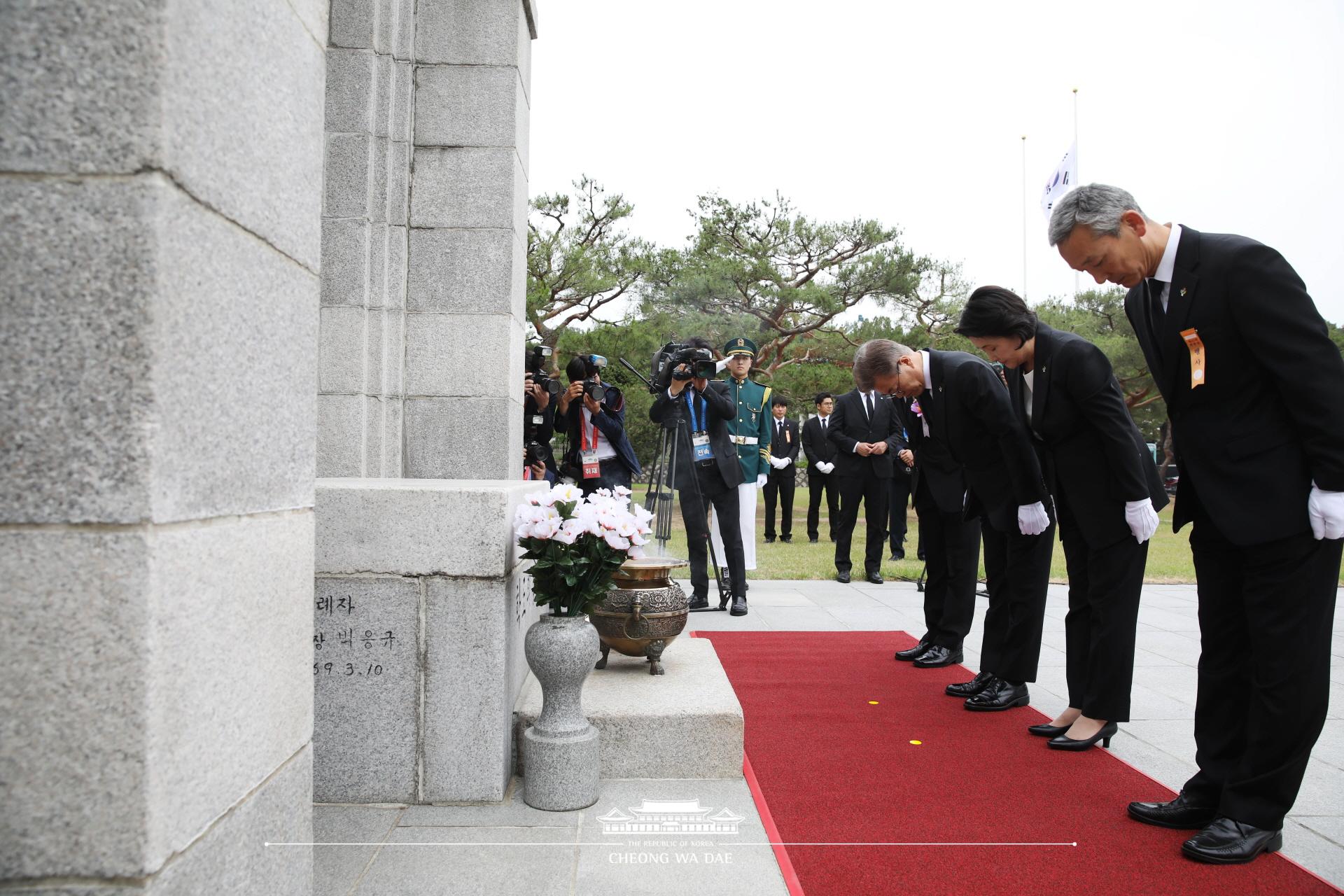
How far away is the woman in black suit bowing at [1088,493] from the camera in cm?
352

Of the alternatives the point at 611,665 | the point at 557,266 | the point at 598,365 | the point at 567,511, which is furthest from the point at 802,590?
the point at 557,266

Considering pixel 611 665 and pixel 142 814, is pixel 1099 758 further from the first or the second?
→ pixel 142 814

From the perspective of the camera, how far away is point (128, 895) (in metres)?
1.33

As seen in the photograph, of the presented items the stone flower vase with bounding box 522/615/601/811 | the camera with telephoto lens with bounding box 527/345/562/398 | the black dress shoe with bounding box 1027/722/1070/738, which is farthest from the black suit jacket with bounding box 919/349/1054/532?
the camera with telephoto lens with bounding box 527/345/562/398

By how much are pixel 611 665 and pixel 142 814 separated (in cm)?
258

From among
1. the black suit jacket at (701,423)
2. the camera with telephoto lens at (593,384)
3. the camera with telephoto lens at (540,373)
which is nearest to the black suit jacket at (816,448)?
the black suit jacket at (701,423)

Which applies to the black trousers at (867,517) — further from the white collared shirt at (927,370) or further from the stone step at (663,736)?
the stone step at (663,736)

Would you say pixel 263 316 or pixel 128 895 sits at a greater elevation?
pixel 263 316

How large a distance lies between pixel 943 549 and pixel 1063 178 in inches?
144

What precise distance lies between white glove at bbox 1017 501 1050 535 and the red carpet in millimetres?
815

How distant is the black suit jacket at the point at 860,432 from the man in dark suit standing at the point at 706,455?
315 cm

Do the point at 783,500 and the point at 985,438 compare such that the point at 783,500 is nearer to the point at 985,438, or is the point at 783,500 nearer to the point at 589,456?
the point at 589,456

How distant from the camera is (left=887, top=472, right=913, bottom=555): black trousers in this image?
33.9 ft

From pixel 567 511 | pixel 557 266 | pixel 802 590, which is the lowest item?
pixel 802 590
